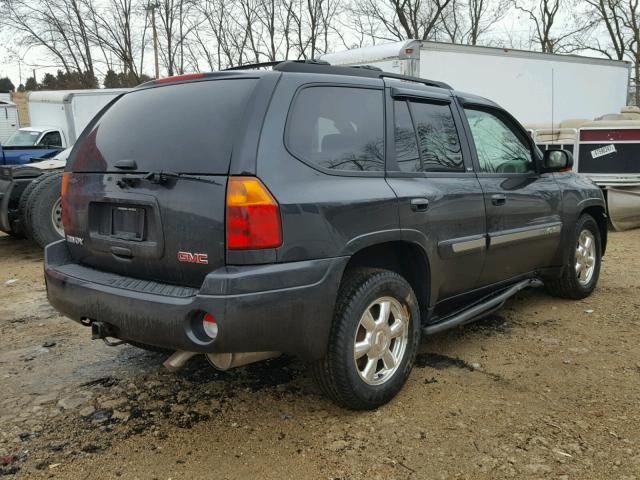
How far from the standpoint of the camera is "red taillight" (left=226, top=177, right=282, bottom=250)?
8.03 feet

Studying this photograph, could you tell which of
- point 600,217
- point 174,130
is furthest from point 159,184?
point 600,217

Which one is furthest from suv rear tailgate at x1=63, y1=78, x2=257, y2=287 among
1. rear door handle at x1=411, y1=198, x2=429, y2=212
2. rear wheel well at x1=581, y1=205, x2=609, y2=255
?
rear wheel well at x1=581, y1=205, x2=609, y2=255

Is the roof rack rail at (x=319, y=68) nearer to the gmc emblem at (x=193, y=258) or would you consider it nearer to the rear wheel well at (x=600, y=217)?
the gmc emblem at (x=193, y=258)

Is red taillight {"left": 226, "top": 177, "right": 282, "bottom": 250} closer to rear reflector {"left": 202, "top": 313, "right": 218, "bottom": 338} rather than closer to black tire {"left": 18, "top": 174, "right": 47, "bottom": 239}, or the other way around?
rear reflector {"left": 202, "top": 313, "right": 218, "bottom": 338}

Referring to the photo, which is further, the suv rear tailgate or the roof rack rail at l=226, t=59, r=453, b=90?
the roof rack rail at l=226, t=59, r=453, b=90

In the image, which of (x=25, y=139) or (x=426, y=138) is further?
(x=25, y=139)

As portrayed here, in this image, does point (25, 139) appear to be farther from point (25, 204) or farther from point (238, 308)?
point (238, 308)

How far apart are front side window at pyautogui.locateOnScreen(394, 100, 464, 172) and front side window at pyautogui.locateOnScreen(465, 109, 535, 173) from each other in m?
0.28

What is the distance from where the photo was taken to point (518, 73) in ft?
37.0

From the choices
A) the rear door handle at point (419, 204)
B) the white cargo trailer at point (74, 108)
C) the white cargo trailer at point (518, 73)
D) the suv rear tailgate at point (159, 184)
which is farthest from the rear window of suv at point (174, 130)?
the white cargo trailer at point (74, 108)

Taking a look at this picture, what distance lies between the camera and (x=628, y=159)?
27.6ft

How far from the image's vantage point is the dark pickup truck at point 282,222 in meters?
2.48

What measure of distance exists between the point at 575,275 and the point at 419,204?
2336mm

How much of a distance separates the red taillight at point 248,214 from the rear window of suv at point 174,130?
0.40 ft
